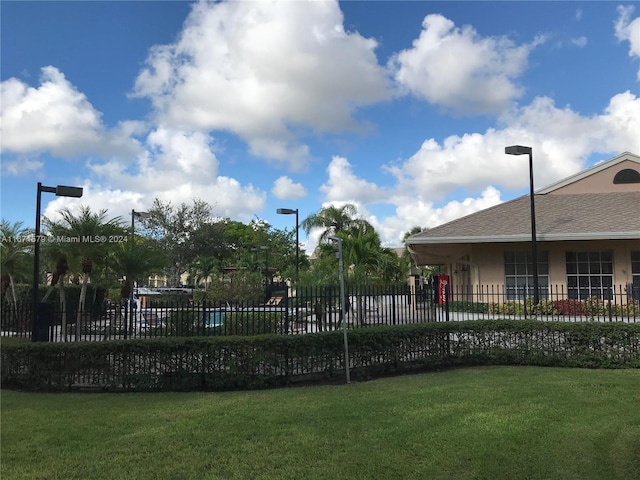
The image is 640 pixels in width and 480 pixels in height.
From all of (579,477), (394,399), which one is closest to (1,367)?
(394,399)

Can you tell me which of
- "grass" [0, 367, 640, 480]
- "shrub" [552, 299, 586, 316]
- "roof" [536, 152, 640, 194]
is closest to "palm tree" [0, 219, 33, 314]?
"grass" [0, 367, 640, 480]

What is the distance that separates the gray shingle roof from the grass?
420 inches

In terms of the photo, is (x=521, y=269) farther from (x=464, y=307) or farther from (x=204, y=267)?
(x=204, y=267)

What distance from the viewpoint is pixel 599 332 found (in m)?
9.66

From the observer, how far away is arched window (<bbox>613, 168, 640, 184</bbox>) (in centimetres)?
2174

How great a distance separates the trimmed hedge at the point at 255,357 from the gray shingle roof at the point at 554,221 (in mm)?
8377

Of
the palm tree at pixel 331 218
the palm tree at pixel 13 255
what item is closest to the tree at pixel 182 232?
the palm tree at pixel 331 218

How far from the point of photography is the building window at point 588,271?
18859mm

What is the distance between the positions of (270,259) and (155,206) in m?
13.8

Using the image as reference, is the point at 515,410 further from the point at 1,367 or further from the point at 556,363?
the point at 1,367

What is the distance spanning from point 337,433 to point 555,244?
53.8 ft

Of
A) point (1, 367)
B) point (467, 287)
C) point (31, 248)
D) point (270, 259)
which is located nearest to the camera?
point (1, 367)

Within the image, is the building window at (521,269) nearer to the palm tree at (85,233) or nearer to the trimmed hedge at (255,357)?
the trimmed hedge at (255,357)

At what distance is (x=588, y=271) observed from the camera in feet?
62.4
